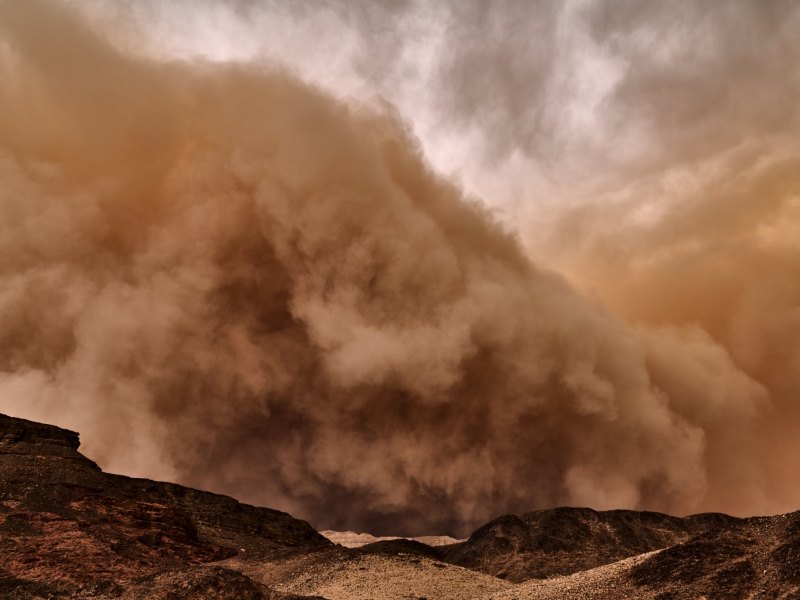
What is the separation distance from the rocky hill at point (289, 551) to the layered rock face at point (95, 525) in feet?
0.46

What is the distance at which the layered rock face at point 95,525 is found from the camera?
34250mm

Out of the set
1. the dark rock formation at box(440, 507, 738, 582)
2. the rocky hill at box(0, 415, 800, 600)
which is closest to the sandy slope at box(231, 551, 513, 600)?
the rocky hill at box(0, 415, 800, 600)

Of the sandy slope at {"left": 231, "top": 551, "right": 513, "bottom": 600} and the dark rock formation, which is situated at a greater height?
the dark rock formation

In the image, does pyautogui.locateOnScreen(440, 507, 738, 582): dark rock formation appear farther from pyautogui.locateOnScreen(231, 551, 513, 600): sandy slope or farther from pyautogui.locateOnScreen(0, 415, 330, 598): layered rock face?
pyautogui.locateOnScreen(231, 551, 513, 600): sandy slope

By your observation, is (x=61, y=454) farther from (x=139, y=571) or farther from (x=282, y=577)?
(x=282, y=577)

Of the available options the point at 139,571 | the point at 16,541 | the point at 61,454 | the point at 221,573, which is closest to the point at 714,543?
the point at 221,573

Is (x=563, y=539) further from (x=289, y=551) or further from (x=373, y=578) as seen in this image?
(x=373, y=578)

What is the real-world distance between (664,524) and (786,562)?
59.8m

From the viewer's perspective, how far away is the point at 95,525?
43531 mm

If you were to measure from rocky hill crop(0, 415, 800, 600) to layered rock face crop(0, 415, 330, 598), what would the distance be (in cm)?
14

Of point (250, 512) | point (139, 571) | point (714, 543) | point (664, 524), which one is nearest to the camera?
point (714, 543)

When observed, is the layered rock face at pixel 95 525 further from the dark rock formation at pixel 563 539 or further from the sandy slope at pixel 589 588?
the dark rock formation at pixel 563 539

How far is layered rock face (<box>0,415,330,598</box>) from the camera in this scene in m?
34.2

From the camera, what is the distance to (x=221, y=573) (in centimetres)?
2602
